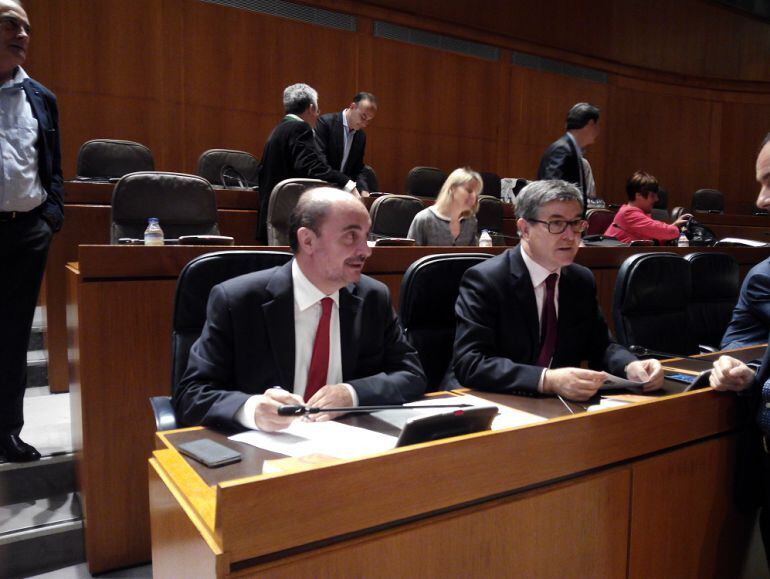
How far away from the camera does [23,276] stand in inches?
93.3

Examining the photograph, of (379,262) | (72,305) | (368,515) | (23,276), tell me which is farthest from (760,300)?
(23,276)

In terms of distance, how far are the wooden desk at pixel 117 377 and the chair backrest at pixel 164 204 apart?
3.44 feet

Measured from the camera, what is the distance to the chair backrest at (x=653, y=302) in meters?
2.67

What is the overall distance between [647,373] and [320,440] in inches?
36.9

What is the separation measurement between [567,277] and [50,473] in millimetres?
1944

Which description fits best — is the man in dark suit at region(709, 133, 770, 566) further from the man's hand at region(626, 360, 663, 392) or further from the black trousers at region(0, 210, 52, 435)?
the black trousers at region(0, 210, 52, 435)

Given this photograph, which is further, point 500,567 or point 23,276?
point 23,276

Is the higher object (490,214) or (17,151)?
(17,151)

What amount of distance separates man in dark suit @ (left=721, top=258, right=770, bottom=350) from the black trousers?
8.03 feet

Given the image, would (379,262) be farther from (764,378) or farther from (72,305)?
(764,378)

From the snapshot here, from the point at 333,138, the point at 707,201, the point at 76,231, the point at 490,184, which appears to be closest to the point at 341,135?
the point at 333,138

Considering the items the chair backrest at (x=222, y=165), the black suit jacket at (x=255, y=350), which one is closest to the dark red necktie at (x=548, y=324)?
the black suit jacket at (x=255, y=350)

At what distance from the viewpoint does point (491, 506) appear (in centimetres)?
110

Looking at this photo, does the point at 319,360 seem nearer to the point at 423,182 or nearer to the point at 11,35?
the point at 11,35
